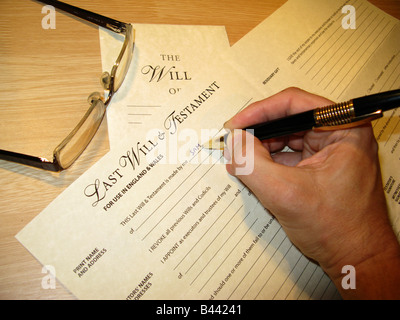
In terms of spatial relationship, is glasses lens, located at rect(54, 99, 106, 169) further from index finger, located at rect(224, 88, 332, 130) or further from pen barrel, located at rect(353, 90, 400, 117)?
pen barrel, located at rect(353, 90, 400, 117)

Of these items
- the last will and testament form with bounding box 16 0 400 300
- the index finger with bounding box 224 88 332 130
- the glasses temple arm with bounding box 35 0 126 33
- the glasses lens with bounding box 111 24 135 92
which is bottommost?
the last will and testament form with bounding box 16 0 400 300

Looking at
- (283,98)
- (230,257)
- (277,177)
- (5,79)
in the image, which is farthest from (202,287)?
(5,79)

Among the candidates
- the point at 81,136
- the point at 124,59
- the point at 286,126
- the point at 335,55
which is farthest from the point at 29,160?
the point at 335,55

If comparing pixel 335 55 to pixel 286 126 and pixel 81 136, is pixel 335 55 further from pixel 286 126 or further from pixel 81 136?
pixel 81 136

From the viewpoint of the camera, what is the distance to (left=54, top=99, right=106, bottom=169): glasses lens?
1.08ft

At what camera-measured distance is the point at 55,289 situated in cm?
30

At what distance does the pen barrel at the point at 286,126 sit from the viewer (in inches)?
13.0

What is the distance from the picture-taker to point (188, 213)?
14.0 inches

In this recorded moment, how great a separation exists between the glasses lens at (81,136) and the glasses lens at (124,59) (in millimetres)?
45

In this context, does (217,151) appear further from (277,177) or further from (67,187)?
(67,187)

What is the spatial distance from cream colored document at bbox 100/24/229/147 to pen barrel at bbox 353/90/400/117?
0.78 feet

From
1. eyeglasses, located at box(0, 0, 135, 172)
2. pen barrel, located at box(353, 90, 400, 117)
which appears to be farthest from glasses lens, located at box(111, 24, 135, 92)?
pen barrel, located at box(353, 90, 400, 117)

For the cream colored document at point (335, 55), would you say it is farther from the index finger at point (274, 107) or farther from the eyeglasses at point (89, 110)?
the eyeglasses at point (89, 110)
